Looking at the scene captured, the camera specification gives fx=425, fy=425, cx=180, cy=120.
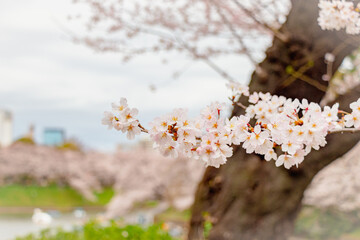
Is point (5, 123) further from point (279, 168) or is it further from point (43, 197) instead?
point (279, 168)

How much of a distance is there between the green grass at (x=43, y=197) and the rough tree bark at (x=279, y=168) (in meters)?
15.6

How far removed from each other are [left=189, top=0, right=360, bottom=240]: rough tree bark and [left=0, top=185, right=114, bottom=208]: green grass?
15.6m

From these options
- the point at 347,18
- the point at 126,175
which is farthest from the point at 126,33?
the point at 126,175

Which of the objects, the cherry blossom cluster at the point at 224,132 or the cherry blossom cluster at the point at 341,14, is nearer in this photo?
the cherry blossom cluster at the point at 224,132

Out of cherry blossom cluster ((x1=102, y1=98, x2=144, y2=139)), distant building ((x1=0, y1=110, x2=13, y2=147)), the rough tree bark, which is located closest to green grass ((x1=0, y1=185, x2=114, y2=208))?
the rough tree bark

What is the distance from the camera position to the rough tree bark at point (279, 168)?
342cm

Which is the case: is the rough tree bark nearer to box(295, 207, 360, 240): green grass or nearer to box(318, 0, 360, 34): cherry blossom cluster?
box(318, 0, 360, 34): cherry blossom cluster

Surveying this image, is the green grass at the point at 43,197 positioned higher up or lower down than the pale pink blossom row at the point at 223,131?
higher up

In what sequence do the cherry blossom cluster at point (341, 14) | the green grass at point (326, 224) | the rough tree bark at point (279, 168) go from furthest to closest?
the green grass at point (326, 224), the rough tree bark at point (279, 168), the cherry blossom cluster at point (341, 14)

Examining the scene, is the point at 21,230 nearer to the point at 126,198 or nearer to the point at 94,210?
the point at 126,198

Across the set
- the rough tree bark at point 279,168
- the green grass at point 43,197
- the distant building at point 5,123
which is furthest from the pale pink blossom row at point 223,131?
the distant building at point 5,123

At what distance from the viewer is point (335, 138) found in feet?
11.3

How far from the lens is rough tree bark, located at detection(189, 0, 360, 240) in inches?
135

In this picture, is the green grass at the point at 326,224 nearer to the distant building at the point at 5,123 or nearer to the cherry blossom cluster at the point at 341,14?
the cherry blossom cluster at the point at 341,14
